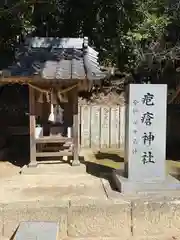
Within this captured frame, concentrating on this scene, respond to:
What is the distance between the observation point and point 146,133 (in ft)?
19.6

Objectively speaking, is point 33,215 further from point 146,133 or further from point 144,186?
point 146,133

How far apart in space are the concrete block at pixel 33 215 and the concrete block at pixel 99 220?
0.12m

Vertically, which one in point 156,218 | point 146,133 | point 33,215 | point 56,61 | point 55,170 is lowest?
point 156,218

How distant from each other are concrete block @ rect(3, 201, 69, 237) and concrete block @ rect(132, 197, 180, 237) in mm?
1195

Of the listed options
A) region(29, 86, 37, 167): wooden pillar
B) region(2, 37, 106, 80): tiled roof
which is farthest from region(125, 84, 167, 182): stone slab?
region(29, 86, 37, 167): wooden pillar

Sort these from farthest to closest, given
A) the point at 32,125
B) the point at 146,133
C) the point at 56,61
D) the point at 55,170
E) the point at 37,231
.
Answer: the point at 56,61
the point at 32,125
the point at 55,170
the point at 146,133
the point at 37,231

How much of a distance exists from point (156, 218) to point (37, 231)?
80.5 inches

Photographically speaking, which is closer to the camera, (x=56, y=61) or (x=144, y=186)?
(x=144, y=186)

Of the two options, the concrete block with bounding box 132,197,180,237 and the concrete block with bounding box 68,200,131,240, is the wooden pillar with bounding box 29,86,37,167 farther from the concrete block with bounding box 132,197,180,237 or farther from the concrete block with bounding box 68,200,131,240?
the concrete block with bounding box 132,197,180,237

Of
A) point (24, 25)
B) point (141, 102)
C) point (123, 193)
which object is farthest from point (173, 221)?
point (24, 25)

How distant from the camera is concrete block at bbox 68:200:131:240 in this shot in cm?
495

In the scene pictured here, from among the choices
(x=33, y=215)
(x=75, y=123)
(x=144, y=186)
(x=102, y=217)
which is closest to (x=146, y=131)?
(x=144, y=186)

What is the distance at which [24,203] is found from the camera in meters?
5.11

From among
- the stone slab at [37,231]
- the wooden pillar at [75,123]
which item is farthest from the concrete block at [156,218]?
the wooden pillar at [75,123]
